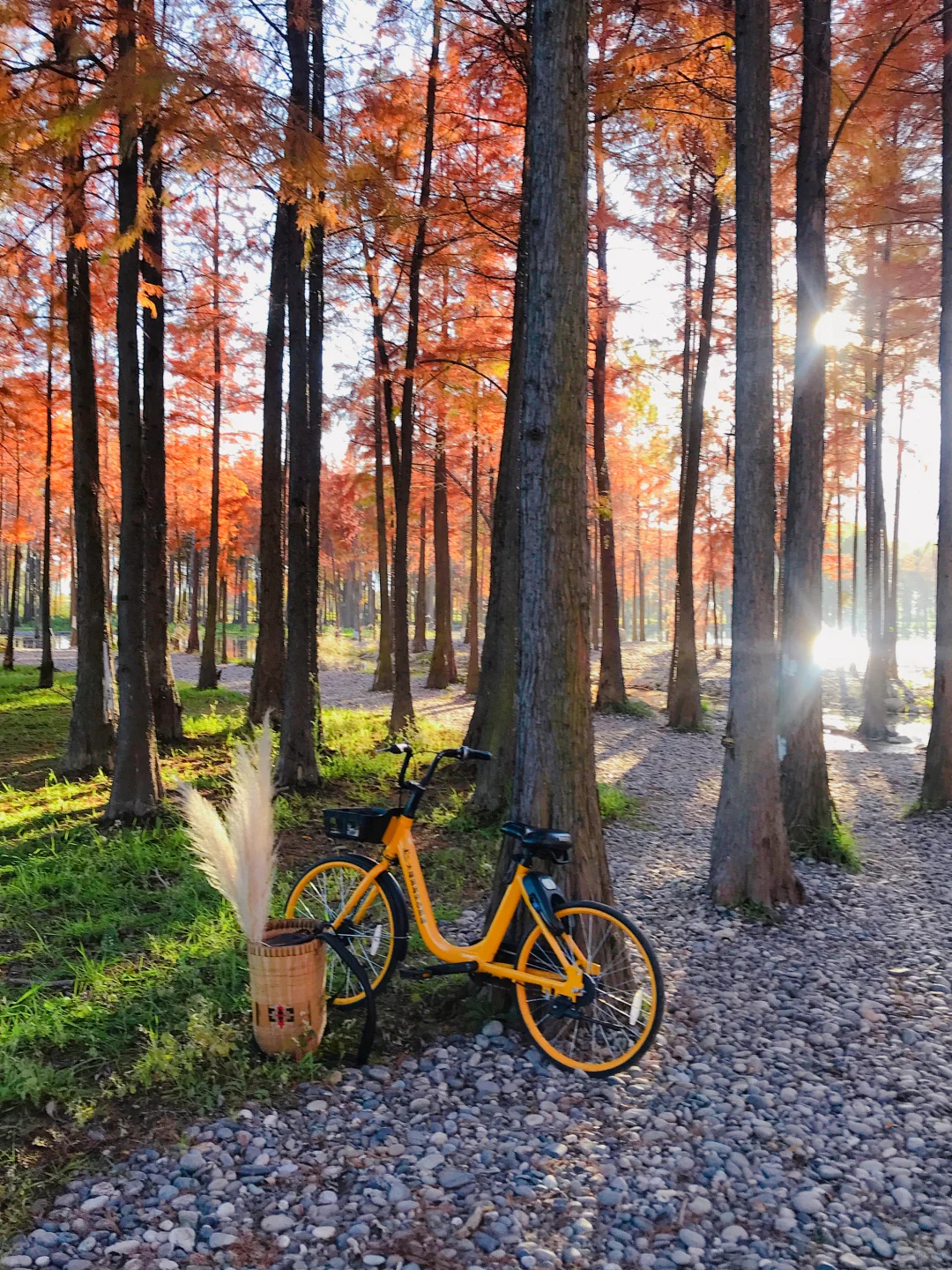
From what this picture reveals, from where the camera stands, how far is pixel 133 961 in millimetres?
4434

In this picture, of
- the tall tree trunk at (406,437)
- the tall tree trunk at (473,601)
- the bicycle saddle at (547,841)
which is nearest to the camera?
the bicycle saddle at (547,841)

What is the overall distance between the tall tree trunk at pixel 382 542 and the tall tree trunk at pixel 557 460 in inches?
368

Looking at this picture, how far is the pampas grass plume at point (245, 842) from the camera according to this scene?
344 centimetres

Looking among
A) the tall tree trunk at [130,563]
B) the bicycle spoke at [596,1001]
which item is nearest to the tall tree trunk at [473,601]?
the tall tree trunk at [130,563]

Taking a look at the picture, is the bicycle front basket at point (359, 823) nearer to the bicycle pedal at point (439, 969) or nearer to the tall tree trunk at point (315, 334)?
the bicycle pedal at point (439, 969)

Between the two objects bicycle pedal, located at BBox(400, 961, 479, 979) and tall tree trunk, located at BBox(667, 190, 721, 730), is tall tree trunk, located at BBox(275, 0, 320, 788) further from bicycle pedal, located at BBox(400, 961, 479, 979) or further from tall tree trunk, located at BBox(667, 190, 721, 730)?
tall tree trunk, located at BBox(667, 190, 721, 730)

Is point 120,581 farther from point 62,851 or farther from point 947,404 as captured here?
point 947,404

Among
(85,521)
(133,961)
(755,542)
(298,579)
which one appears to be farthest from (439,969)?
(85,521)

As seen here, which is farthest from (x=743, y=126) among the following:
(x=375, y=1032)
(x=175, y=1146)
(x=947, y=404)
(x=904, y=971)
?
(x=175, y=1146)

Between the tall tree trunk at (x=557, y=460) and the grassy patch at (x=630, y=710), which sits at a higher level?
the tall tree trunk at (x=557, y=460)

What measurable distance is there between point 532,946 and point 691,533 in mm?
10972

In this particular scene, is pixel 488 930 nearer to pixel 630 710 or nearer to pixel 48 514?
pixel 630 710

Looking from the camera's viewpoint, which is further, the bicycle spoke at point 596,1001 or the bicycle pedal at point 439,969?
the bicycle pedal at point 439,969

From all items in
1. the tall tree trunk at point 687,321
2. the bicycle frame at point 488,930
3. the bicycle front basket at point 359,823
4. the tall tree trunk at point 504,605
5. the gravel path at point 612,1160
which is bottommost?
the gravel path at point 612,1160
